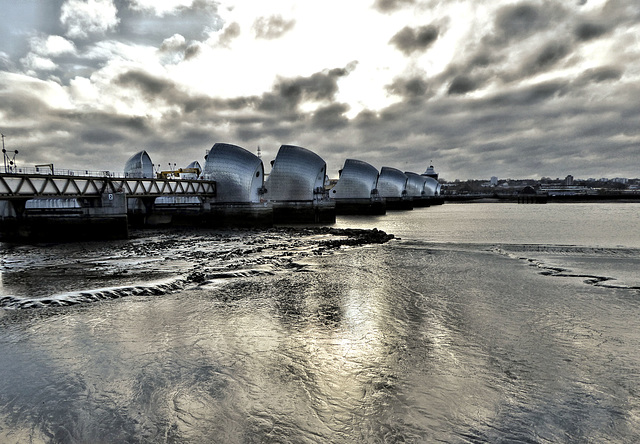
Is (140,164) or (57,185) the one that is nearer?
(57,185)

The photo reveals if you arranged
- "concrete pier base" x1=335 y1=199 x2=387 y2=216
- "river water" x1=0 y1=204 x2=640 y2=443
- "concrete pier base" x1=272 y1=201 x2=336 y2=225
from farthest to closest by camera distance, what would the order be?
1. "concrete pier base" x1=335 y1=199 x2=387 y2=216
2. "concrete pier base" x1=272 y1=201 x2=336 y2=225
3. "river water" x1=0 y1=204 x2=640 y2=443

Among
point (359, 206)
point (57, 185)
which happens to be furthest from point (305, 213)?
point (57, 185)

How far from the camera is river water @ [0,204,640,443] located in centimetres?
466

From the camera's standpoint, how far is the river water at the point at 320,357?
466 centimetres

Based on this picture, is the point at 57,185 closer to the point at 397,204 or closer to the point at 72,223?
the point at 72,223

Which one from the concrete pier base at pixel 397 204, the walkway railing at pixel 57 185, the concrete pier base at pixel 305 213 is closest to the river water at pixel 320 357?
the walkway railing at pixel 57 185

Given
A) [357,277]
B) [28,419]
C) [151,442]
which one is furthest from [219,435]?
[357,277]

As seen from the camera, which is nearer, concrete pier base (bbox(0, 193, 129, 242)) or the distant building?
concrete pier base (bbox(0, 193, 129, 242))

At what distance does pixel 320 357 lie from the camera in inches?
263

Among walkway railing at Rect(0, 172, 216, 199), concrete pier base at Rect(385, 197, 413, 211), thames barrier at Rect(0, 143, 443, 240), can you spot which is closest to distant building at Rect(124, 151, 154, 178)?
thames barrier at Rect(0, 143, 443, 240)

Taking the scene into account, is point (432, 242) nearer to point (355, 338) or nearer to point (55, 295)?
point (355, 338)

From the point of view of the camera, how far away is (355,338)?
7629 mm

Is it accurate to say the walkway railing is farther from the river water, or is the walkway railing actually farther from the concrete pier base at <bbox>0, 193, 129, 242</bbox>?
the river water

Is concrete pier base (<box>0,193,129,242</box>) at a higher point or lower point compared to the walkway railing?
lower
